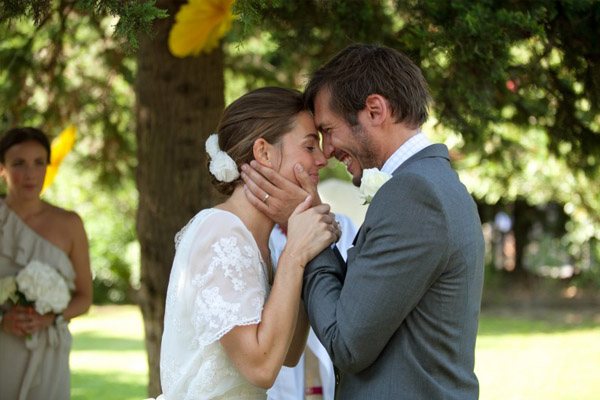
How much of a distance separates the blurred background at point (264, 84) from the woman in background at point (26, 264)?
1.91 feet

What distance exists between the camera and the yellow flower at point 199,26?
570 centimetres

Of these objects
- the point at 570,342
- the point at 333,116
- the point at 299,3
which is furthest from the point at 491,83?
the point at 570,342

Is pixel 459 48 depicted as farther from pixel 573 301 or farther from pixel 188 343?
pixel 573 301

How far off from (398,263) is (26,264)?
3.69 m

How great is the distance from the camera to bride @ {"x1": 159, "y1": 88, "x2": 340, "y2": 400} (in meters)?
3.22

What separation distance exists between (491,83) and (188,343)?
2181 millimetres

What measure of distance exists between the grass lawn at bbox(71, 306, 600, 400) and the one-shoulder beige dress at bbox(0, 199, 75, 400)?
6249 millimetres

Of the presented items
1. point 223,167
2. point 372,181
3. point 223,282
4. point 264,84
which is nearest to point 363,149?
point 372,181

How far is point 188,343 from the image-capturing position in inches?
134

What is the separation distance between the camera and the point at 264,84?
938 cm

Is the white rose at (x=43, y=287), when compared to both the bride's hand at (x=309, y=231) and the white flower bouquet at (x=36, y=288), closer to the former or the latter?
the white flower bouquet at (x=36, y=288)

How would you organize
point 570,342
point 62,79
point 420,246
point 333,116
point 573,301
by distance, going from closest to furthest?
point 420,246 < point 333,116 < point 62,79 < point 570,342 < point 573,301

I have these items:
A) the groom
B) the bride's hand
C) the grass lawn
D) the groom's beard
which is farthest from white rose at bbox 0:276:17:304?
the grass lawn

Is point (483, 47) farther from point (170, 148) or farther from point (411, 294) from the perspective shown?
point (170, 148)
